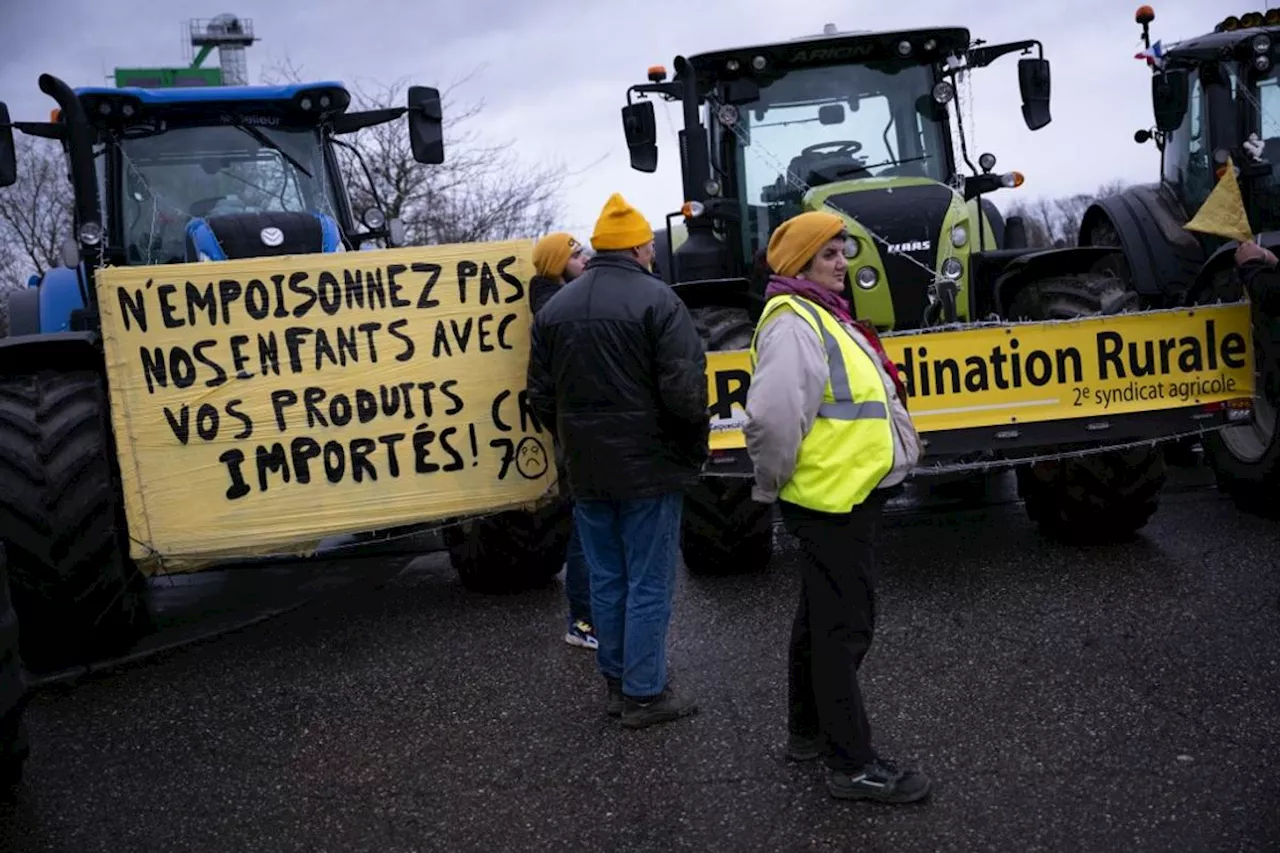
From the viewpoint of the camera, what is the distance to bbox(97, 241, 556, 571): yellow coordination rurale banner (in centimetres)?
634

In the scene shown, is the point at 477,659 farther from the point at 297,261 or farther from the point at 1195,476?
the point at 1195,476

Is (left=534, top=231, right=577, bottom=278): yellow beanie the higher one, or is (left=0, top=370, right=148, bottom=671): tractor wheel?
(left=534, top=231, right=577, bottom=278): yellow beanie

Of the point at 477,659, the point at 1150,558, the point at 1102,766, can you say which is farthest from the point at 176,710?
the point at 1150,558

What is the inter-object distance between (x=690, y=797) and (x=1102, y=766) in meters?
1.32

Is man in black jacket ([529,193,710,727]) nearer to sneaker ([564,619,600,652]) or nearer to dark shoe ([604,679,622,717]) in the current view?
dark shoe ([604,679,622,717])

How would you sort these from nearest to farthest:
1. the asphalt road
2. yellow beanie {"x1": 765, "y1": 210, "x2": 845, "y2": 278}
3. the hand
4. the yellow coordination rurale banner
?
the asphalt road → yellow beanie {"x1": 765, "y1": 210, "x2": 845, "y2": 278} → the yellow coordination rurale banner → the hand

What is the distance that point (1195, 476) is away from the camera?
9.84 m

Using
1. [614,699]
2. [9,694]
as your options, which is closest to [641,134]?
[614,699]

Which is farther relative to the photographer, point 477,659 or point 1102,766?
point 477,659

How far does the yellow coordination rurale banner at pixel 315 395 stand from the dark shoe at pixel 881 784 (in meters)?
2.68

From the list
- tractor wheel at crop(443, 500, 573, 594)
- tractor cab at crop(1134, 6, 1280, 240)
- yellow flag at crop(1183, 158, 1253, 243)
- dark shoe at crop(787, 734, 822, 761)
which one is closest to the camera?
dark shoe at crop(787, 734, 822, 761)

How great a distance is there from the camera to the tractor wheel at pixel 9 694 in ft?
15.9

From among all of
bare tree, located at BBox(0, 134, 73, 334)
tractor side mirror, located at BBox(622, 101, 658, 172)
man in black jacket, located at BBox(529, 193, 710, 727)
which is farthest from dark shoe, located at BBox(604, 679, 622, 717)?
bare tree, located at BBox(0, 134, 73, 334)

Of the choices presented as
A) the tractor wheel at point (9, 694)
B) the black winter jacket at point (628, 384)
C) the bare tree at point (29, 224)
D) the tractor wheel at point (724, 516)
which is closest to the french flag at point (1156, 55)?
the tractor wheel at point (724, 516)
